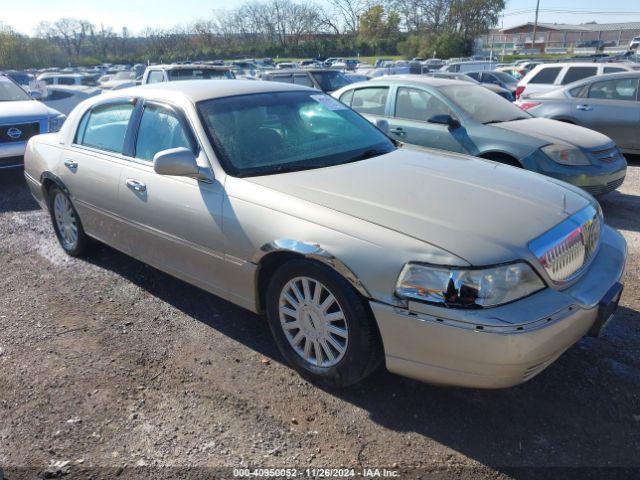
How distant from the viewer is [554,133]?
6227 mm

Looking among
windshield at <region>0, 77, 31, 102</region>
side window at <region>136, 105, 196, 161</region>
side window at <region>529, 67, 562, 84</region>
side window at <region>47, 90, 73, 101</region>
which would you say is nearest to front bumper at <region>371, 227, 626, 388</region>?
side window at <region>136, 105, 196, 161</region>

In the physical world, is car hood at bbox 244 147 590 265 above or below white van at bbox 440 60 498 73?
above

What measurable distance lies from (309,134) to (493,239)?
67.7 inches

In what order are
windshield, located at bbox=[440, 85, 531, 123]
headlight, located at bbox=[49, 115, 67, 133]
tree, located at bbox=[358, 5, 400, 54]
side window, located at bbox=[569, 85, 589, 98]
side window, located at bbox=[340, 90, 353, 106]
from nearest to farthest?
windshield, located at bbox=[440, 85, 531, 123] < side window, located at bbox=[340, 90, 353, 106] < headlight, located at bbox=[49, 115, 67, 133] < side window, located at bbox=[569, 85, 589, 98] < tree, located at bbox=[358, 5, 400, 54]

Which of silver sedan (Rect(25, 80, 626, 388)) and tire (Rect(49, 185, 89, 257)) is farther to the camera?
tire (Rect(49, 185, 89, 257))

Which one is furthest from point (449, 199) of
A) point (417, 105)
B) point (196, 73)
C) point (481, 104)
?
point (196, 73)

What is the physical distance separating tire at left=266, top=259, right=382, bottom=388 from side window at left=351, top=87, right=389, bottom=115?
4682mm

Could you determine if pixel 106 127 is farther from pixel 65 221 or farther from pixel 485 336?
pixel 485 336

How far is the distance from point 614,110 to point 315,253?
25.6 feet

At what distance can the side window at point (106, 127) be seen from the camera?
13.7 ft

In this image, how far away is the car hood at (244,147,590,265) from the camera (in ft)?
8.41

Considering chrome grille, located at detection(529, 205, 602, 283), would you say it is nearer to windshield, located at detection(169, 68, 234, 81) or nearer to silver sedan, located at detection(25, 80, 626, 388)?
silver sedan, located at detection(25, 80, 626, 388)

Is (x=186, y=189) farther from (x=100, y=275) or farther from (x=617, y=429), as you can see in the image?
(x=617, y=429)

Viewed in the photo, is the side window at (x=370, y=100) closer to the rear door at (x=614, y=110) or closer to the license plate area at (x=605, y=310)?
the rear door at (x=614, y=110)
